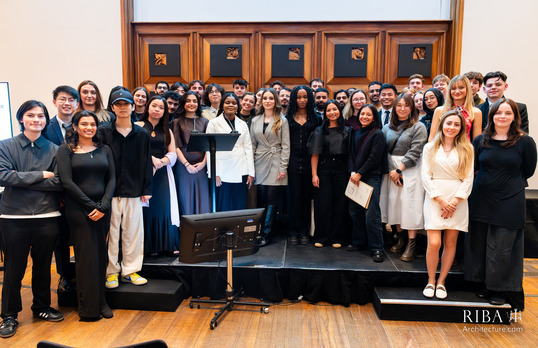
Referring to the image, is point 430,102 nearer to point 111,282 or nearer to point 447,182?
point 447,182

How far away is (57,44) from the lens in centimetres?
609

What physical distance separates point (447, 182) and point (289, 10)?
4103 mm

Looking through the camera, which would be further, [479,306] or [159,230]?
[159,230]

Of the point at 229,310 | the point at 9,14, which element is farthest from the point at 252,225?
the point at 9,14

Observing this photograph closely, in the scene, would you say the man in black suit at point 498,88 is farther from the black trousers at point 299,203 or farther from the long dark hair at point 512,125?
the black trousers at point 299,203

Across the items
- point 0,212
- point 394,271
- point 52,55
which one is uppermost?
point 52,55

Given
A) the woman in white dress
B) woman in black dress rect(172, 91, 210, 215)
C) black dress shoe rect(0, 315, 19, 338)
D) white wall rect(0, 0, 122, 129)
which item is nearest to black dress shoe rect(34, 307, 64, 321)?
black dress shoe rect(0, 315, 19, 338)

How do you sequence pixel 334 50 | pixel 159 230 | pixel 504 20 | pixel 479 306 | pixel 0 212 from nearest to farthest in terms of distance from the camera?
pixel 0 212, pixel 479 306, pixel 159 230, pixel 504 20, pixel 334 50

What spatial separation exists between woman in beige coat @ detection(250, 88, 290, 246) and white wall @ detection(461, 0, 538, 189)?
3.47 m

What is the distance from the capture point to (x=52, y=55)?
6.11 m

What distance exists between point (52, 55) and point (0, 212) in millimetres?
4265

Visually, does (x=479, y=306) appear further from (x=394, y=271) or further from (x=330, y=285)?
(x=330, y=285)

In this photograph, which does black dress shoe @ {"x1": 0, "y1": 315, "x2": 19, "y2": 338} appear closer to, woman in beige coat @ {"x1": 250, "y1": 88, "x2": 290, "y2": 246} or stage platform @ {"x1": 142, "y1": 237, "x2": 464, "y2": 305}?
stage platform @ {"x1": 142, "y1": 237, "x2": 464, "y2": 305}

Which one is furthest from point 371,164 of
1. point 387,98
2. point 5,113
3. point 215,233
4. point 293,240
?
point 5,113
